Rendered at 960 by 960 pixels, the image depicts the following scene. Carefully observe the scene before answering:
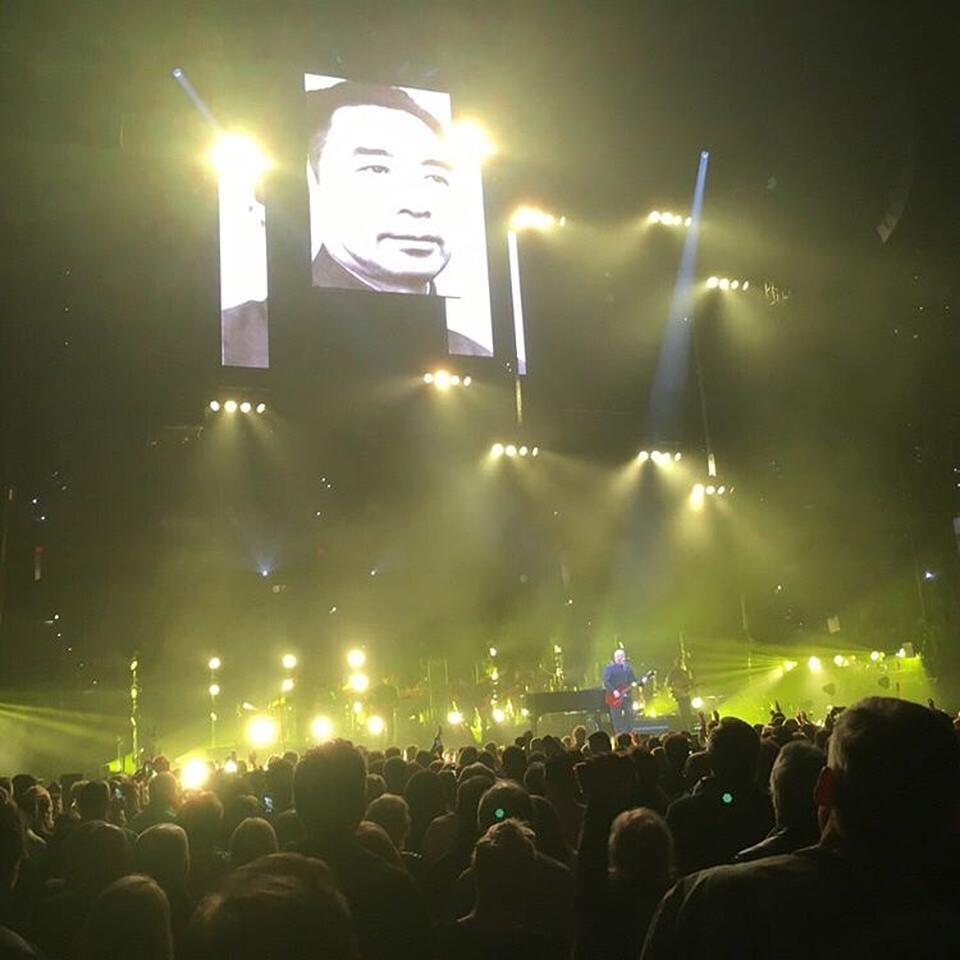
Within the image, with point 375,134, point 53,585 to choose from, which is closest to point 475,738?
point 53,585

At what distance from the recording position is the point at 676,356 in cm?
2991

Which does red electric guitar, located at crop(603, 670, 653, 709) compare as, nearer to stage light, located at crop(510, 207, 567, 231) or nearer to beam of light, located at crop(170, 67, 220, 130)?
stage light, located at crop(510, 207, 567, 231)

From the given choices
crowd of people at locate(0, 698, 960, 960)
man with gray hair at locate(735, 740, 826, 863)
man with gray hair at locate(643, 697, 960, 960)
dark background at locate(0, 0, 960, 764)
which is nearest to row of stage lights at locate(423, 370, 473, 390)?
dark background at locate(0, 0, 960, 764)

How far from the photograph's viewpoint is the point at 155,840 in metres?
4.12

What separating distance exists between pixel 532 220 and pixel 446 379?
5304 millimetres

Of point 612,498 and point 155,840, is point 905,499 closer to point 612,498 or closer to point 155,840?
point 612,498

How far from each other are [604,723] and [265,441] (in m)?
12.5

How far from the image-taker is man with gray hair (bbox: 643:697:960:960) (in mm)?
1648

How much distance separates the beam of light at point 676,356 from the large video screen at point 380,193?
1079 cm

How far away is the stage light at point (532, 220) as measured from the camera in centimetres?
2477

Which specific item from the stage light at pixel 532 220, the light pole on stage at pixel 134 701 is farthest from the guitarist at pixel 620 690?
the stage light at pixel 532 220

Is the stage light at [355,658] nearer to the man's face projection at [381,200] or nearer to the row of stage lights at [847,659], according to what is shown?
the man's face projection at [381,200]

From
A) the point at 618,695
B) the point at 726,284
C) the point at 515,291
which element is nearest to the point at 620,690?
the point at 618,695

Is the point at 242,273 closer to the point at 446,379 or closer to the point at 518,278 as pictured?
the point at 446,379
